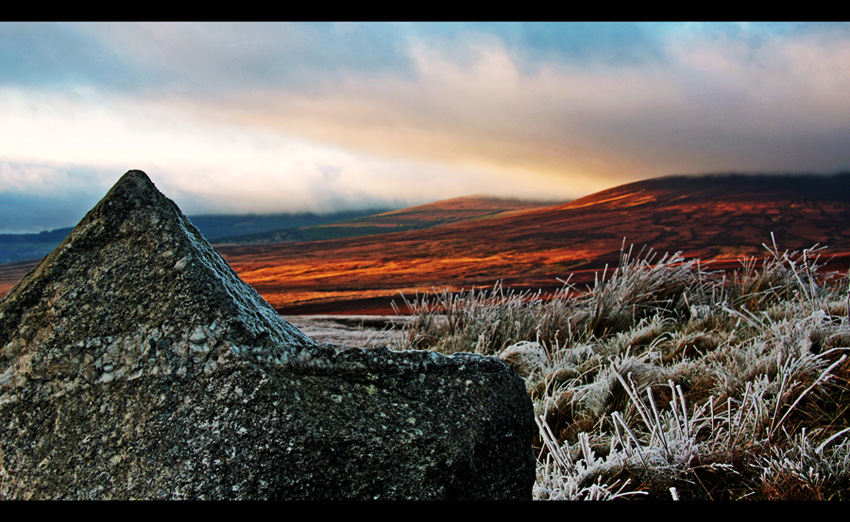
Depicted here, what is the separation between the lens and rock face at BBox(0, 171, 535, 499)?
132 cm

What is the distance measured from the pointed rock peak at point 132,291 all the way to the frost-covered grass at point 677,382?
1.31 meters

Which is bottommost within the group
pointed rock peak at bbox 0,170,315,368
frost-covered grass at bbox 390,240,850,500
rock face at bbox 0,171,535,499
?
frost-covered grass at bbox 390,240,850,500

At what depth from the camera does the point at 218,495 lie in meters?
1.30

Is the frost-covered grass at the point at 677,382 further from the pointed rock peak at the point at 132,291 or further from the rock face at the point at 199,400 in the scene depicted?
the pointed rock peak at the point at 132,291

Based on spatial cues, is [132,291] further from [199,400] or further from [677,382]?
[677,382]

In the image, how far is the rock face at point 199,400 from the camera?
1.32 m

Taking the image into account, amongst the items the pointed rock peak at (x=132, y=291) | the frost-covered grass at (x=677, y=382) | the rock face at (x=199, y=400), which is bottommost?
the frost-covered grass at (x=677, y=382)

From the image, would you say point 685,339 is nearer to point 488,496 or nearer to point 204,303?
point 488,496

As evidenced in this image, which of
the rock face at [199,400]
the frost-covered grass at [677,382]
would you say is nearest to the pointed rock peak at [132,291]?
the rock face at [199,400]

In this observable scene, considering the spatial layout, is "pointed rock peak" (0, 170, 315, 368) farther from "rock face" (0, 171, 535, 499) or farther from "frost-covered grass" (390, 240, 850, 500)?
"frost-covered grass" (390, 240, 850, 500)

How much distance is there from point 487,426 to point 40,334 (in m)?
1.17

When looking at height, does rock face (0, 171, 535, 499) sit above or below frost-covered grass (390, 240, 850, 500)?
above

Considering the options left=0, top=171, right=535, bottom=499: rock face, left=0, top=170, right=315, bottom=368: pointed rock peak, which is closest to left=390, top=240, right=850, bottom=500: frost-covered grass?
left=0, top=171, right=535, bottom=499: rock face

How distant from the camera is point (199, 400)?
134 centimetres
